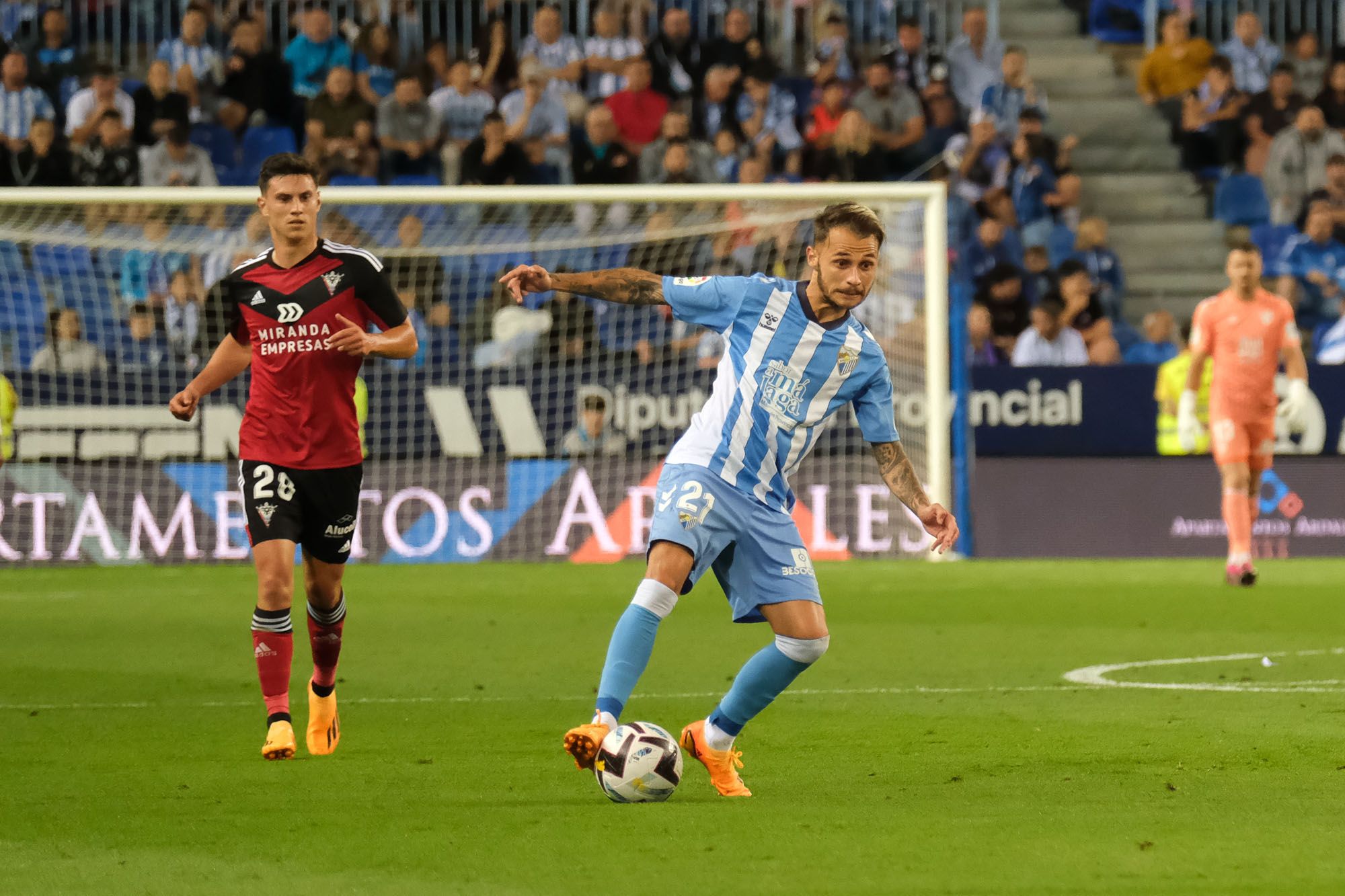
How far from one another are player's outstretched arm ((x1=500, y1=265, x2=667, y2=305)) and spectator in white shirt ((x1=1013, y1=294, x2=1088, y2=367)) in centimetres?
1160

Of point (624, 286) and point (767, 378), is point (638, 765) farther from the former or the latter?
point (624, 286)

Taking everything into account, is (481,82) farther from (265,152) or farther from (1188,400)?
(1188,400)

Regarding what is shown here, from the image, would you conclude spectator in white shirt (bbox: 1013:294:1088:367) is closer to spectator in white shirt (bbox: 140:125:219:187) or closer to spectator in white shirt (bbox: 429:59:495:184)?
spectator in white shirt (bbox: 429:59:495:184)

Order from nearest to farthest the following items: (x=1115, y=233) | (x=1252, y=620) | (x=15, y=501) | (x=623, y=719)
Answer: (x=623, y=719) < (x=1252, y=620) < (x=15, y=501) < (x=1115, y=233)

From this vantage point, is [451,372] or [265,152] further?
[265,152]

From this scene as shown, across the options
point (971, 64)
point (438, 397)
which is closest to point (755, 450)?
point (438, 397)

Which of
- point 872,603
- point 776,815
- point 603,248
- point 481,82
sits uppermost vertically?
point 481,82

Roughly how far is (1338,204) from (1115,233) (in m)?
2.32

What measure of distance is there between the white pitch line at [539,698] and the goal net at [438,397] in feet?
22.1

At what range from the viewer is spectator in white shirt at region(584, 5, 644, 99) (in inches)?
768

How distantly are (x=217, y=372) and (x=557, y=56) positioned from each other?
13372 mm

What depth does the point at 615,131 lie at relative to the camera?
60.6 feet

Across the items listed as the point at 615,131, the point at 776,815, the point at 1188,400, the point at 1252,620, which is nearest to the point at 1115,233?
the point at 615,131

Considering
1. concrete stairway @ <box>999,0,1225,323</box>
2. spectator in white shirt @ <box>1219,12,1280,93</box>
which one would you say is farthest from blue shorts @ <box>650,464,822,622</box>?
spectator in white shirt @ <box>1219,12,1280,93</box>
